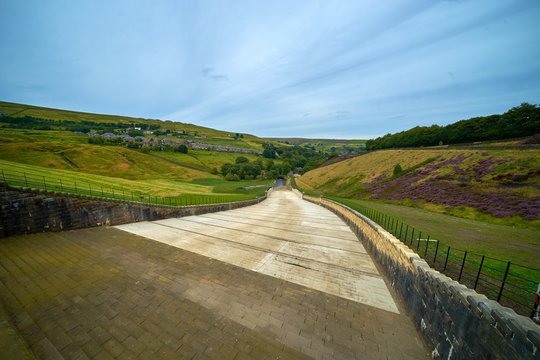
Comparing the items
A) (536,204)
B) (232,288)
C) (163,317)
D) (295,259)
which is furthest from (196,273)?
(536,204)

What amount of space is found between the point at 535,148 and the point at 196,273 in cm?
3864

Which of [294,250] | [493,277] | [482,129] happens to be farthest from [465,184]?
[482,129]

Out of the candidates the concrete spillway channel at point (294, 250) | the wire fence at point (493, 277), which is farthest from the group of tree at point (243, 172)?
the wire fence at point (493, 277)

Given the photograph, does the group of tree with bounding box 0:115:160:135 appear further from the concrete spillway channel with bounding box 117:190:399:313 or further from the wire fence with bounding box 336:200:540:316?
the wire fence with bounding box 336:200:540:316

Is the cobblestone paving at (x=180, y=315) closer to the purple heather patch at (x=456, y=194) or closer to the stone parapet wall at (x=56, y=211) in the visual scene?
the stone parapet wall at (x=56, y=211)

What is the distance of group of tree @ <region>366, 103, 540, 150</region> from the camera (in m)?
33.3

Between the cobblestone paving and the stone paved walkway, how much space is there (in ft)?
0.08

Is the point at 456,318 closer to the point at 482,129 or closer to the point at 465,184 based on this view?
the point at 465,184

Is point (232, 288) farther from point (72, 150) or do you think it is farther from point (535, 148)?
point (72, 150)

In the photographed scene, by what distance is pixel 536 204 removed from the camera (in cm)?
1623

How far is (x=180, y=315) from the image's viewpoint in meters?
5.07

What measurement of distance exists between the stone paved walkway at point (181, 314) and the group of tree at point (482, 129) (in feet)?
163

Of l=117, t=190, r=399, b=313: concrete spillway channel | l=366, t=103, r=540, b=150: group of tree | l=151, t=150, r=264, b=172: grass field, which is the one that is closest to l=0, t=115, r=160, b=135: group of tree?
l=151, t=150, r=264, b=172: grass field

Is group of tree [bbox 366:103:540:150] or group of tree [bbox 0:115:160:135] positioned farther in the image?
group of tree [bbox 0:115:160:135]
